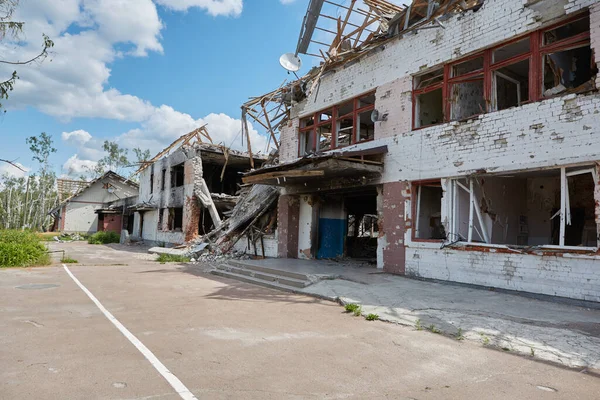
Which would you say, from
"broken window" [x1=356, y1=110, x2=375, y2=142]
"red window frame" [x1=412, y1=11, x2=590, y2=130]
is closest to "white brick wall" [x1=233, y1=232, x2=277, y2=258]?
"broken window" [x1=356, y1=110, x2=375, y2=142]

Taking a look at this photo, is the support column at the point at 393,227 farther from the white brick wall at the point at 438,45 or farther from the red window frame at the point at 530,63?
the white brick wall at the point at 438,45

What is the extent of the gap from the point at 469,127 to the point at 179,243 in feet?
60.7

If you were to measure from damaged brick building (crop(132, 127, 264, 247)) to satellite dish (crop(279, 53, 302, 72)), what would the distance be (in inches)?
334

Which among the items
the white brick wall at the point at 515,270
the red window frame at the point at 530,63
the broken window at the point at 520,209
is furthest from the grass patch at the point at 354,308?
the red window frame at the point at 530,63

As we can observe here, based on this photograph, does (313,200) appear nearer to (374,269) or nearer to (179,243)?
(374,269)

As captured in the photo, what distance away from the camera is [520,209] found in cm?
1152

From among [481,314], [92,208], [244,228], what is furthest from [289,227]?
[92,208]

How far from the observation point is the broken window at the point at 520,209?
33.4 ft

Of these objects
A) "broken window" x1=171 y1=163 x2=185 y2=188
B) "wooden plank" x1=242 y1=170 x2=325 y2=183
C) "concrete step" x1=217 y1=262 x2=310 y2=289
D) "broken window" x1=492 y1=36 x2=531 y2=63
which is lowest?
"concrete step" x1=217 y1=262 x2=310 y2=289

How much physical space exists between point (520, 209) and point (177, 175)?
67.9ft

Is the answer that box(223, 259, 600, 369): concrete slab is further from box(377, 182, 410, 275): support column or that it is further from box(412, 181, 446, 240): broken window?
box(412, 181, 446, 240): broken window

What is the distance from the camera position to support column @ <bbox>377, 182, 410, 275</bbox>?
37.1 feet

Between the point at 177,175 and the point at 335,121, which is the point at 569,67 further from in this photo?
the point at 177,175

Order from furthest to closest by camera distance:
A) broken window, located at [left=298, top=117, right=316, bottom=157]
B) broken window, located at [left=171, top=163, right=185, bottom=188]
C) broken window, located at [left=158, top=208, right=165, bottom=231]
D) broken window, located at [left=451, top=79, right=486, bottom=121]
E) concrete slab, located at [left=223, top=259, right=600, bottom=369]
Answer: broken window, located at [left=158, top=208, right=165, bottom=231], broken window, located at [left=171, top=163, right=185, bottom=188], broken window, located at [left=298, top=117, right=316, bottom=157], broken window, located at [left=451, top=79, right=486, bottom=121], concrete slab, located at [left=223, top=259, right=600, bottom=369]
